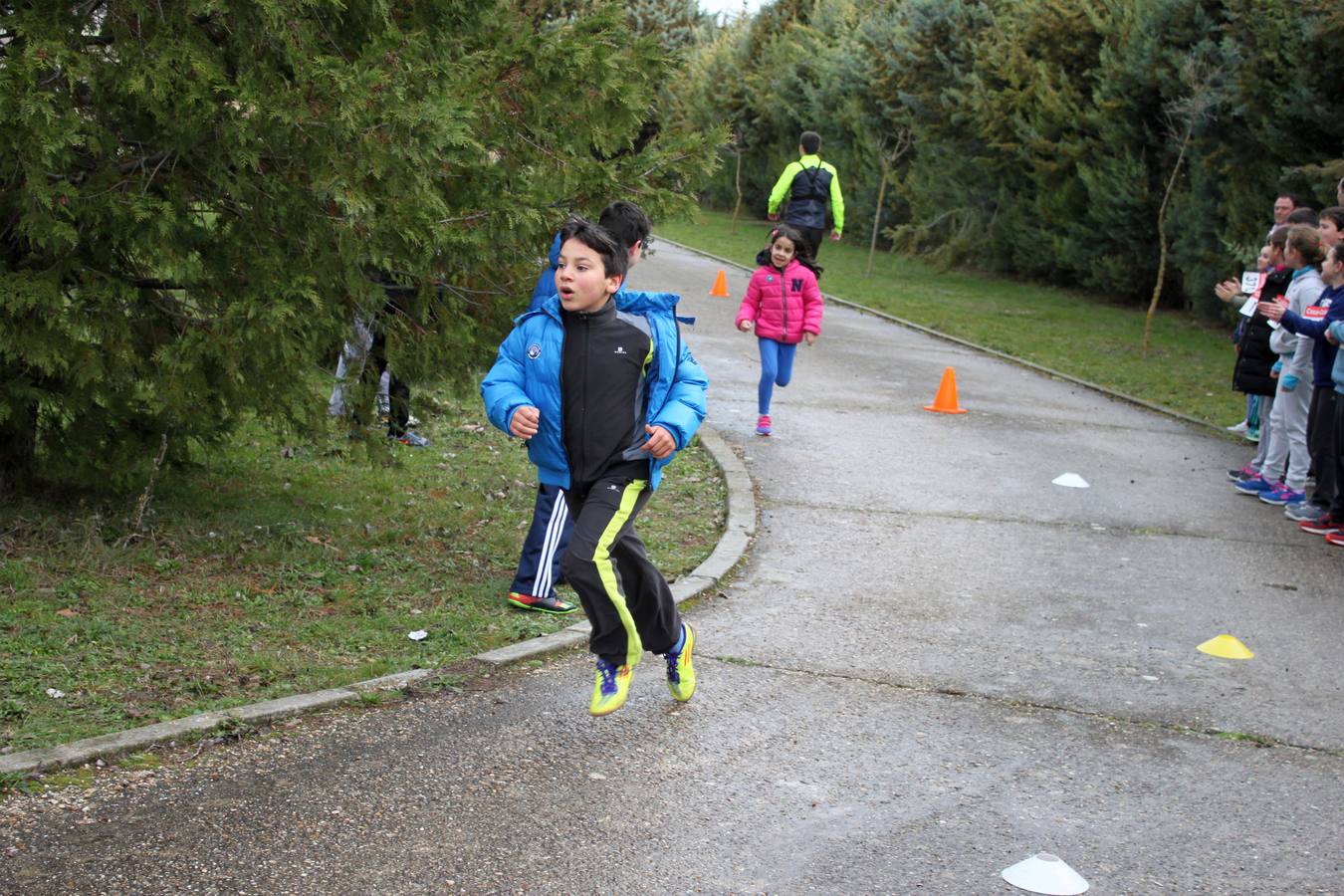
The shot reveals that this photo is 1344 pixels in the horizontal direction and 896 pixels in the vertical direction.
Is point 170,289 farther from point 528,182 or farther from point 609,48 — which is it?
point 609,48

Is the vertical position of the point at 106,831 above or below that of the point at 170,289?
below

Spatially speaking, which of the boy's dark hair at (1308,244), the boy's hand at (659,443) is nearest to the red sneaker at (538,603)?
the boy's hand at (659,443)

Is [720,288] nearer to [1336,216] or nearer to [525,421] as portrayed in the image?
[1336,216]

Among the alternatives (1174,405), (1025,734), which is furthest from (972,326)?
(1025,734)

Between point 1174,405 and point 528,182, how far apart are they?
9377 millimetres

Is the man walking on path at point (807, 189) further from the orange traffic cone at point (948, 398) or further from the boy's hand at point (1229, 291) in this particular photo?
the boy's hand at point (1229, 291)

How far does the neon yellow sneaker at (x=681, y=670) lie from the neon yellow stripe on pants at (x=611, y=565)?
8.7 inches

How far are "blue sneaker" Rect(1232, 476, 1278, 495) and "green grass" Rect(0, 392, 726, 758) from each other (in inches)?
159

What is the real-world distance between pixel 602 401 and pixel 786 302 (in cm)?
658

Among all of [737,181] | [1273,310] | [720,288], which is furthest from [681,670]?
[737,181]

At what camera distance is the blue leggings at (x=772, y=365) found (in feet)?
39.7

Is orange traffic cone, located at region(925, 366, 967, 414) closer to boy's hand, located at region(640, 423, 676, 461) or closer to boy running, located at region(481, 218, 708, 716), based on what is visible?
boy running, located at region(481, 218, 708, 716)

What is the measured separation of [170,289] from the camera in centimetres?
692

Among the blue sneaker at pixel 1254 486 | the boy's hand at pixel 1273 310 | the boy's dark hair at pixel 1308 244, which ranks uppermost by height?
the boy's dark hair at pixel 1308 244
